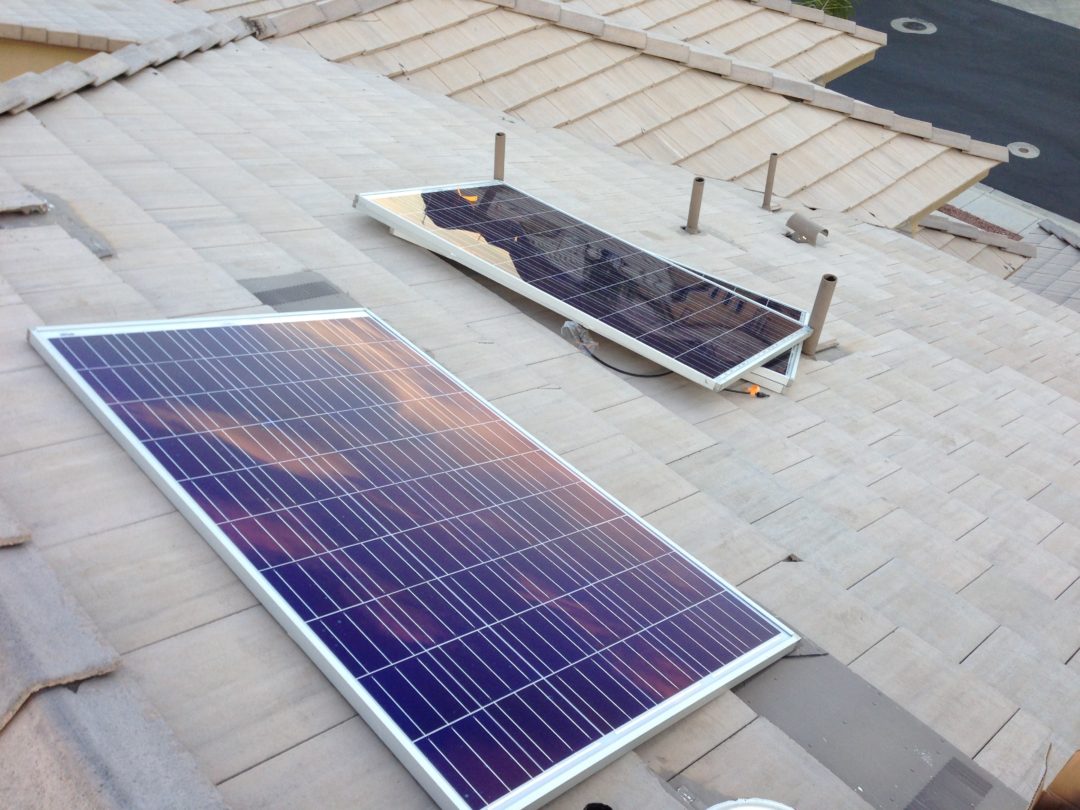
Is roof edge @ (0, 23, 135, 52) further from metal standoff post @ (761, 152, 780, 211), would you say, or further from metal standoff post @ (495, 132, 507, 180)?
metal standoff post @ (761, 152, 780, 211)

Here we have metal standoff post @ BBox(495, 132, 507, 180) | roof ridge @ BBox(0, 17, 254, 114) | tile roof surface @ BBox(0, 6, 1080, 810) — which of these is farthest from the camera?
metal standoff post @ BBox(495, 132, 507, 180)

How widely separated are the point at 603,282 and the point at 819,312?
2965 mm

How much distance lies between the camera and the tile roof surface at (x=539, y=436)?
4992mm

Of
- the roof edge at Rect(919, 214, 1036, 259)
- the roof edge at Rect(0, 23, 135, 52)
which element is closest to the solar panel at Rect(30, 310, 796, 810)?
the roof edge at Rect(0, 23, 135, 52)

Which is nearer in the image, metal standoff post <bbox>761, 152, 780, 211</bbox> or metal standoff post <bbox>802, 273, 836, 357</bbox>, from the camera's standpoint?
metal standoff post <bbox>802, 273, 836, 357</bbox>

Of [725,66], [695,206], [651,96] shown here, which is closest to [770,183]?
[695,206]

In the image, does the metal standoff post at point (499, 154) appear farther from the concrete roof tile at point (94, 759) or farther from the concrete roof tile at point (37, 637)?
the concrete roof tile at point (94, 759)

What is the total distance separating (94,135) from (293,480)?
937cm

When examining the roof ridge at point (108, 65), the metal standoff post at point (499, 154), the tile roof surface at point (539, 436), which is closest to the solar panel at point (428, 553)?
the tile roof surface at point (539, 436)

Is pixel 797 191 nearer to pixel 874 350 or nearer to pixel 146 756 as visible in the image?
pixel 874 350

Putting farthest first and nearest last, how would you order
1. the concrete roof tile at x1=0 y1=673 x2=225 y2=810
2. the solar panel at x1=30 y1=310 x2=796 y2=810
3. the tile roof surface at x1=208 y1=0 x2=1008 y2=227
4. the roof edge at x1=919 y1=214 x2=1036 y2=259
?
the roof edge at x1=919 y1=214 x2=1036 y2=259 → the tile roof surface at x1=208 y1=0 x2=1008 y2=227 → the solar panel at x1=30 y1=310 x2=796 y2=810 → the concrete roof tile at x1=0 y1=673 x2=225 y2=810

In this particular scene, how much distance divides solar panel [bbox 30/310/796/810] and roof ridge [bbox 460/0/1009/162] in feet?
64.0

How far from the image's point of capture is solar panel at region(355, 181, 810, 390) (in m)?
11.1

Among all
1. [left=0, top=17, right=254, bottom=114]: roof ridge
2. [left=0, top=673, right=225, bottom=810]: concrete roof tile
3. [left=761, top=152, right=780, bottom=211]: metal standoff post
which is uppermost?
[left=0, top=673, right=225, bottom=810]: concrete roof tile
